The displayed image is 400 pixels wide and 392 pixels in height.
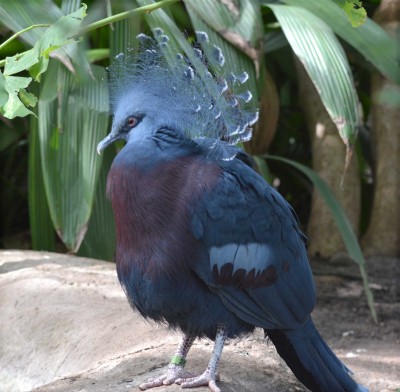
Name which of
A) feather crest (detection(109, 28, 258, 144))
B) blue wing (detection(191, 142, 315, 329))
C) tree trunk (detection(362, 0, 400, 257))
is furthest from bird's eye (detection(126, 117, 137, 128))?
tree trunk (detection(362, 0, 400, 257))

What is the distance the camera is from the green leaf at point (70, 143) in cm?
407

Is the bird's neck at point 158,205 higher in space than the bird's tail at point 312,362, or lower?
higher

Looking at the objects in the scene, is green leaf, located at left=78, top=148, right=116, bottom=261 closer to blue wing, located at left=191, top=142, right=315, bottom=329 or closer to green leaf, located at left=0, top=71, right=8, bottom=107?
blue wing, located at left=191, top=142, right=315, bottom=329

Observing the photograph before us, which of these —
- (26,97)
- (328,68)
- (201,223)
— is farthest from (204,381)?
(328,68)

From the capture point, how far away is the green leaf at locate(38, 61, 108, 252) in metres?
4.07

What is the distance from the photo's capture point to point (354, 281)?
5035 mm

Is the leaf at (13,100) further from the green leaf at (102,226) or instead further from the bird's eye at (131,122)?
the green leaf at (102,226)

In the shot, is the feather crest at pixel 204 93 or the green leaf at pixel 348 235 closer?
the feather crest at pixel 204 93

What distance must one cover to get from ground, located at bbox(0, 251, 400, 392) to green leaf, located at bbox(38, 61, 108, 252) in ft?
0.81

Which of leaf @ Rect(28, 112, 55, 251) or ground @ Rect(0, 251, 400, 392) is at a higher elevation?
leaf @ Rect(28, 112, 55, 251)

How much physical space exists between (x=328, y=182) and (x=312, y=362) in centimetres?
291

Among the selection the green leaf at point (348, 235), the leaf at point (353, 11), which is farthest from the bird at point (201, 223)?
the green leaf at point (348, 235)

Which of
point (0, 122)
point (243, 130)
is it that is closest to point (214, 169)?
point (243, 130)

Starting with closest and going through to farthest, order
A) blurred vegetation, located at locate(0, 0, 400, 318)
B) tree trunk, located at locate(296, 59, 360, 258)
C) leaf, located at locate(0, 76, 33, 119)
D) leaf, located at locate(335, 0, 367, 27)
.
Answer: leaf, located at locate(335, 0, 367, 27)
leaf, located at locate(0, 76, 33, 119)
blurred vegetation, located at locate(0, 0, 400, 318)
tree trunk, located at locate(296, 59, 360, 258)
